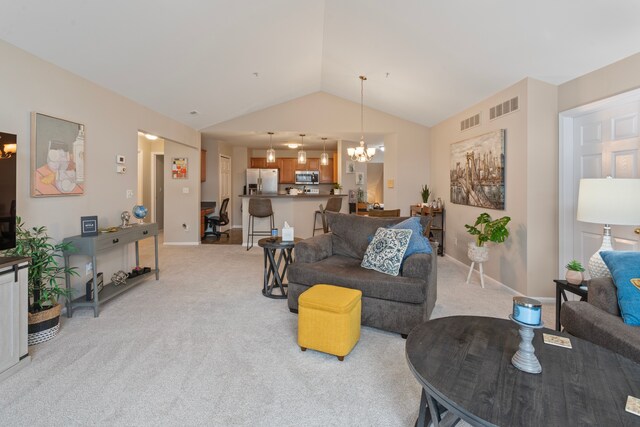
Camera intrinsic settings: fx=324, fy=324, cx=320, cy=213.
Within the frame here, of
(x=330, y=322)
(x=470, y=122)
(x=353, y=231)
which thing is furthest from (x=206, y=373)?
(x=470, y=122)

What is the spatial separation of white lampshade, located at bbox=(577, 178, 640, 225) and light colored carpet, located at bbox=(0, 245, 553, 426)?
1199 millimetres

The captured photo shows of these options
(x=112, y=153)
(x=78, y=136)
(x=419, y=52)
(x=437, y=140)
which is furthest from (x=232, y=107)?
(x=437, y=140)

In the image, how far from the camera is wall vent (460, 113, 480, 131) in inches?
181

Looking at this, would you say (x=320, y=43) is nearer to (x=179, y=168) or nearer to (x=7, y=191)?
(x=7, y=191)

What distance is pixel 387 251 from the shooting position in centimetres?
288

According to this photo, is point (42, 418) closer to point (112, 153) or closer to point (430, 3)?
point (112, 153)

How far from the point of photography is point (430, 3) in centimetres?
290

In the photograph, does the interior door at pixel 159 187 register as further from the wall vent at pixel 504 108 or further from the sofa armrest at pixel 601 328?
the sofa armrest at pixel 601 328

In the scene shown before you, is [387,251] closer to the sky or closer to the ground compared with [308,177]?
closer to the ground

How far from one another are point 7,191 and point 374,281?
108 inches

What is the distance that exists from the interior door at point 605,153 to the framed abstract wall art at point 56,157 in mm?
5104

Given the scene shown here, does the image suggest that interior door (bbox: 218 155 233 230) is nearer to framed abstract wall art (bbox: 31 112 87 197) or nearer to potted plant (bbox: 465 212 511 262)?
framed abstract wall art (bbox: 31 112 87 197)

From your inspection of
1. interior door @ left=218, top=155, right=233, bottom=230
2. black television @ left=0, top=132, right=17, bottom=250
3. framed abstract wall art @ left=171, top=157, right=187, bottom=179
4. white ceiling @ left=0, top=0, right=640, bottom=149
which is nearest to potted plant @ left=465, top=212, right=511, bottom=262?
white ceiling @ left=0, top=0, right=640, bottom=149

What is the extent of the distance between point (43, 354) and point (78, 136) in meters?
2.13
